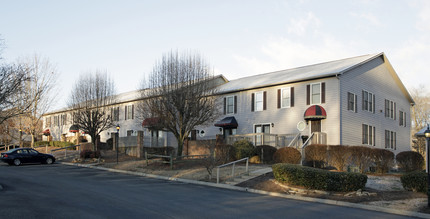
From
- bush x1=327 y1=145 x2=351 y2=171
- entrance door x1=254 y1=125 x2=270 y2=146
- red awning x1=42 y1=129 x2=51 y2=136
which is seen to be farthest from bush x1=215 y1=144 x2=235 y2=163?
red awning x1=42 y1=129 x2=51 y2=136

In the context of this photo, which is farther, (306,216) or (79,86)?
(79,86)

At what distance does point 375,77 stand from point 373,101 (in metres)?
2.09

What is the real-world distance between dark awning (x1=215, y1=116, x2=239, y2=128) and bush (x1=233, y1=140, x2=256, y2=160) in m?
6.29

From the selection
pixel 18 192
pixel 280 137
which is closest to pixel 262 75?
pixel 280 137

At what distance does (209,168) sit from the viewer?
67.4 feet

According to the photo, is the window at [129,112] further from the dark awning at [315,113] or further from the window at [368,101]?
the window at [368,101]

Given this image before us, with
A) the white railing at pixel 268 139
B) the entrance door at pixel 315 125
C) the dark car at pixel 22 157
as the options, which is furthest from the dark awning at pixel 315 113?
the dark car at pixel 22 157

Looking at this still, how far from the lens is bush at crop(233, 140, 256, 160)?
25859 millimetres

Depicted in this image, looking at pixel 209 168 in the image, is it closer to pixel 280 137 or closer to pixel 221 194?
pixel 221 194

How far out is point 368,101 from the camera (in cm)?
3109

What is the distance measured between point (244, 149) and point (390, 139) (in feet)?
50.8

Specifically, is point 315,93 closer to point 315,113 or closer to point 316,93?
point 316,93

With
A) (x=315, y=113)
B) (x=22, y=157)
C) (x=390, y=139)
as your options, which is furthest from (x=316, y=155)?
(x=22, y=157)

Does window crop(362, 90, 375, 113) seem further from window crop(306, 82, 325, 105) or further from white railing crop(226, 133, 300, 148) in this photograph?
white railing crop(226, 133, 300, 148)
